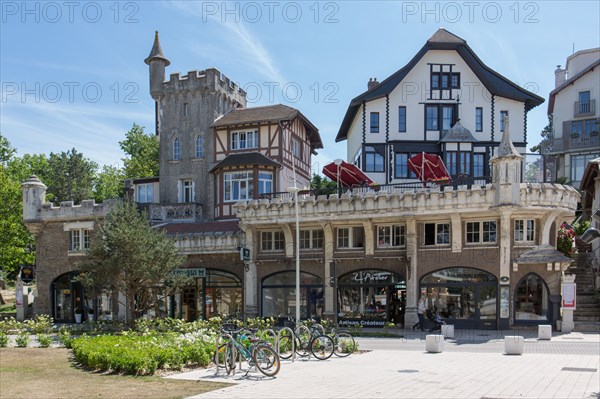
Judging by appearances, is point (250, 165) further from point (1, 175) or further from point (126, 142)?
point (126, 142)

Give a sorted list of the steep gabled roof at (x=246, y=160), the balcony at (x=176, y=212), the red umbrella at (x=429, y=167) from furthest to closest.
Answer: the balcony at (x=176, y=212), the steep gabled roof at (x=246, y=160), the red umbrella at (x=429, y=167)

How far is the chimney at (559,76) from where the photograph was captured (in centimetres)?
5528

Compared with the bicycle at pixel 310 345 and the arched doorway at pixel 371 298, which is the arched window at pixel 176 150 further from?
the bicycle at pixel 310 345

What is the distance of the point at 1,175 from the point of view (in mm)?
48562

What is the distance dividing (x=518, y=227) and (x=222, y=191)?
60.9 ft

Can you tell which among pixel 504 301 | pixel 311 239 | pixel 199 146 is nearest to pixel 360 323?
pixel 311 239

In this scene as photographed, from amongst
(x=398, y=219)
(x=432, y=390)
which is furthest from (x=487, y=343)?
(x=432, y=390)

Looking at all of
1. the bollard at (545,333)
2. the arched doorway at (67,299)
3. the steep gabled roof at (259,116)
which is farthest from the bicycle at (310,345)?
the arched doorway at (67,299)

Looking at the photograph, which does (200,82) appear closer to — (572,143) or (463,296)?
(463,296)

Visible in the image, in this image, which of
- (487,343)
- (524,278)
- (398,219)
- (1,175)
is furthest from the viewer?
(1,175)

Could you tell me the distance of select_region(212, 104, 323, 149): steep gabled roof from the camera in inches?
1545

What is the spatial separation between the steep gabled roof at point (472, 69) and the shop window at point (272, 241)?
11291mm

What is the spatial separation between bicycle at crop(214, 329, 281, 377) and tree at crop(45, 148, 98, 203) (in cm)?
5705

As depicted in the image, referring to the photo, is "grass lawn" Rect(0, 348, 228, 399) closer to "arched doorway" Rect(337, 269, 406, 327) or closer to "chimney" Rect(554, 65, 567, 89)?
"arched doorway" Rect(337, 269, 406, 327)
